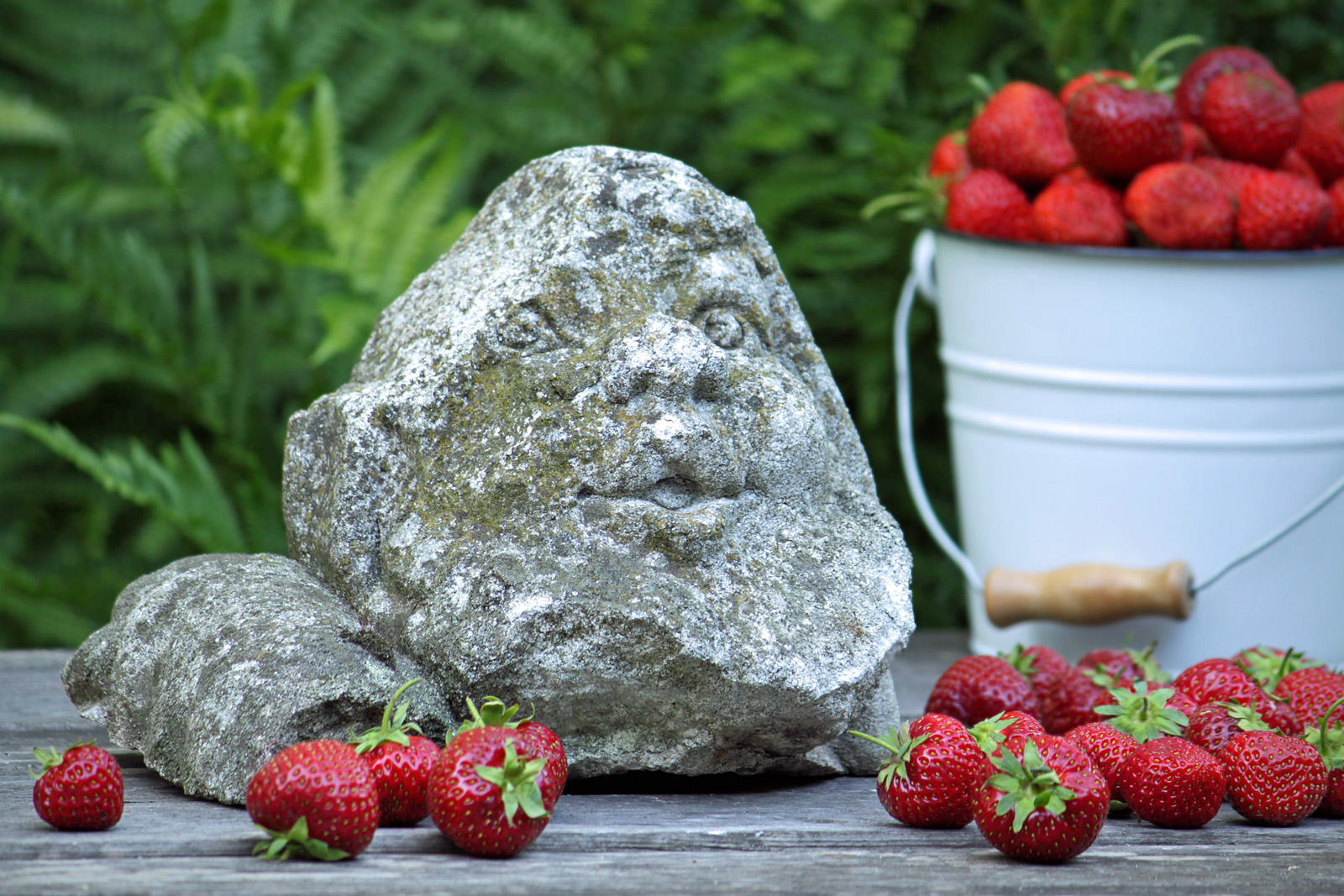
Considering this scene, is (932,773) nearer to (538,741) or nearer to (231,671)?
(538,741)

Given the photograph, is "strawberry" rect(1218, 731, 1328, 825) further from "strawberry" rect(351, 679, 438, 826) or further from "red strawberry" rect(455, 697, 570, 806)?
"strawberry" rect(351, 679, 438, 826)

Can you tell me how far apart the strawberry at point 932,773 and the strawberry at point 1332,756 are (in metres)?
0.44

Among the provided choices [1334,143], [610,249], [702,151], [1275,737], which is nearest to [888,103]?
[702,151]

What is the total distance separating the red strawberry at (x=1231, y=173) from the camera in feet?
7.18

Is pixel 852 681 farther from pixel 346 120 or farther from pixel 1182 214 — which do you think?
pixel 346 120

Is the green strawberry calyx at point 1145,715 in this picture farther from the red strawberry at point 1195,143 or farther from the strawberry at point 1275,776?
the red strawberry at point 1195,143

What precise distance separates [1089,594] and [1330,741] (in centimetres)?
71

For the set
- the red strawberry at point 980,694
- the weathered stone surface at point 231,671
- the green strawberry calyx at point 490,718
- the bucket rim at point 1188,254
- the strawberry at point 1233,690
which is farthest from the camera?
the bucket rim at point 1188,254

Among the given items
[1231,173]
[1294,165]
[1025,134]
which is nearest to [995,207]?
[1025,134]

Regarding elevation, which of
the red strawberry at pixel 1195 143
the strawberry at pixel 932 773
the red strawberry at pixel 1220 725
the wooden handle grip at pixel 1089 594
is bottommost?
the wooden handle grip at pixel 1089 594

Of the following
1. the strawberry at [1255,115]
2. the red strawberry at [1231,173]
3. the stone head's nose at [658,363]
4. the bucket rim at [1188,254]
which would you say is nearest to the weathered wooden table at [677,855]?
the stone head's nose at [658,363]

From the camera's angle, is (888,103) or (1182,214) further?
(888,103)

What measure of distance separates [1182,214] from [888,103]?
131 cm

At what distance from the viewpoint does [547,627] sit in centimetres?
139
